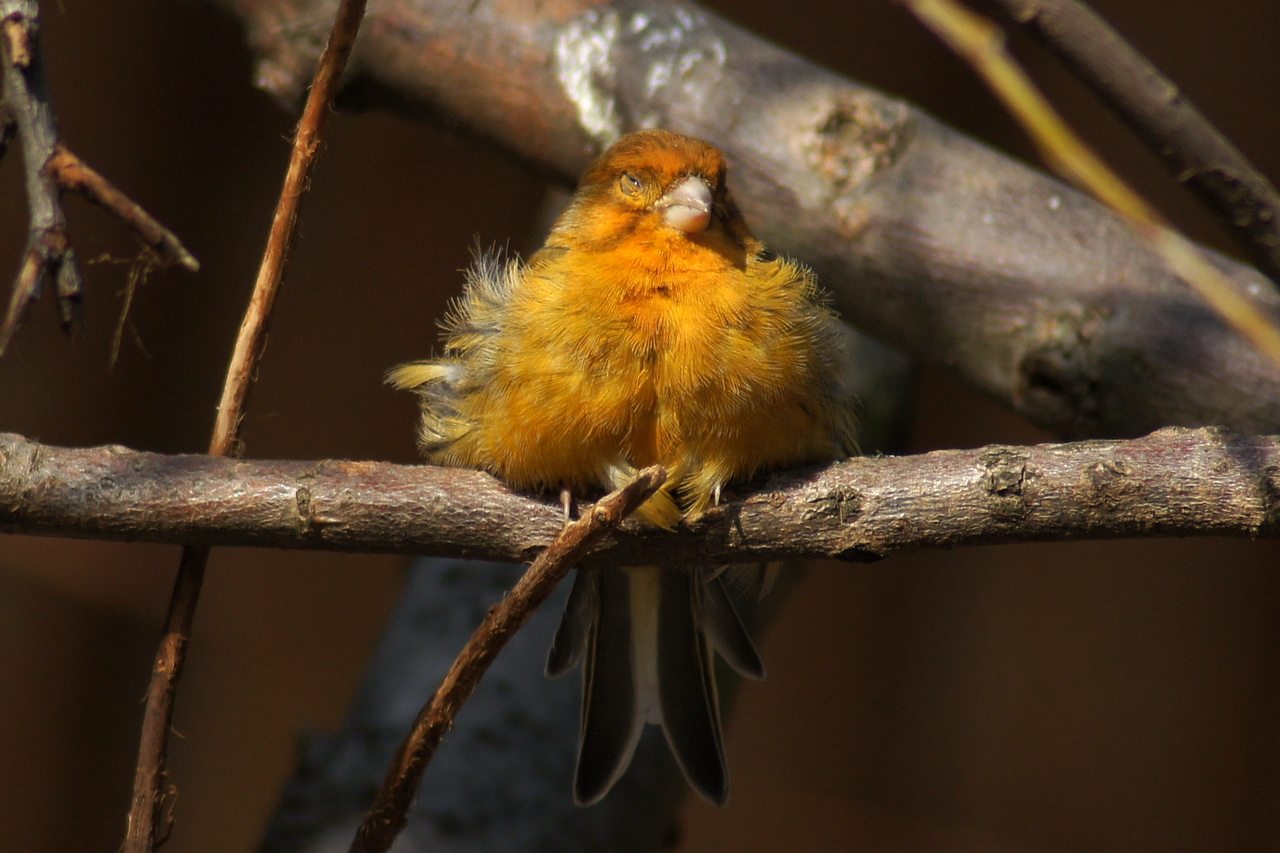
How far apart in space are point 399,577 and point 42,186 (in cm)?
358

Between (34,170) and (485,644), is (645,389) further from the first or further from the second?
(34,170)

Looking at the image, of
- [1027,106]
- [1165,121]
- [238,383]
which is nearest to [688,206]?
[1165,121]

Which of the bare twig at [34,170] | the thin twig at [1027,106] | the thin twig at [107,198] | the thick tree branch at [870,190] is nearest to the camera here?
the thin twig at [1027,106]

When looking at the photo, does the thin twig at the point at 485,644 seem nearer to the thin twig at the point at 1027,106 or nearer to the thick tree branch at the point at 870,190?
the thin twig at the point at 1027,106

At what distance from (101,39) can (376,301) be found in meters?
1.43

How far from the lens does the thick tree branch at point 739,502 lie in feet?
6.47

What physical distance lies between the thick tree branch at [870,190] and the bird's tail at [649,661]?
107 cm

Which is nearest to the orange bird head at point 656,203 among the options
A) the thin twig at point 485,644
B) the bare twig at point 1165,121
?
the bare twig at point 1165,121

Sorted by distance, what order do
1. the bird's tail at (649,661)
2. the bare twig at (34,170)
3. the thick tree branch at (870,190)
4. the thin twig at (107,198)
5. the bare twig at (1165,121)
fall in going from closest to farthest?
1. the bare twig at (34,170)
2. the thin twig at (107,198)
3. the bare twig at (1165,121)
4. the bird's tail at (649,661)
5. the thick tree branch at (870,190)

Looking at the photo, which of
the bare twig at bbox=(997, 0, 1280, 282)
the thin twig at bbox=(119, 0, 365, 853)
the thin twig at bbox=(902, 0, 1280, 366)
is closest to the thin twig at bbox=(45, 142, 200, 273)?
the thin twig at bbox=(119, 0, 365, 853)

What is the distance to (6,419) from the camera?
4297 mm

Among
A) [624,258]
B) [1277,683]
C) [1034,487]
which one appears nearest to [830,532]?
[1034,487]

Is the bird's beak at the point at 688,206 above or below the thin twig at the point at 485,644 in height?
above

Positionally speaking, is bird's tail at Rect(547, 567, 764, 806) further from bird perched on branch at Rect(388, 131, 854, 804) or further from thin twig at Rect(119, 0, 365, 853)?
thin twig at Rect(119, 0, 365, 853)
